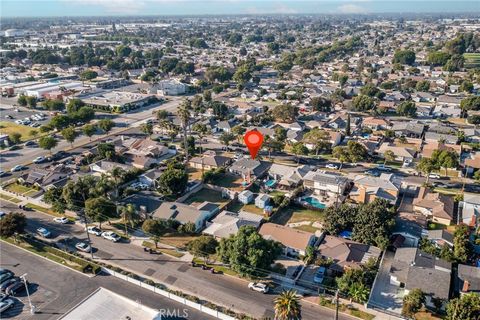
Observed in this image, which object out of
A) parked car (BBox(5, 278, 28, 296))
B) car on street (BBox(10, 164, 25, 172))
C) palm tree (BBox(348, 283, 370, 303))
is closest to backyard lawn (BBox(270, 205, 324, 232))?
palm tree (BBox(348, 283, 370, 303))

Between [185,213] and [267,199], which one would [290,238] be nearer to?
[267,199]

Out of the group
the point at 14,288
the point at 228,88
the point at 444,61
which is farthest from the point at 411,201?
the point at 444,61

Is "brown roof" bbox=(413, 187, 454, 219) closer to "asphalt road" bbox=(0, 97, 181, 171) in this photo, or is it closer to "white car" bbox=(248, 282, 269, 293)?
"white car" bbox=(248, 282, 269, 293)

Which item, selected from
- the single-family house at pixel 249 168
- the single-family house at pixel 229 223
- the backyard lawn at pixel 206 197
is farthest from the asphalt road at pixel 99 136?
the single-family house at pixel 229 223

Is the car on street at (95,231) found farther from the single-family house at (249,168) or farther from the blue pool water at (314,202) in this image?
the blue pool water at (314,202)

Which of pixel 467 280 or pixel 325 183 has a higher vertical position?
pixel 325 183

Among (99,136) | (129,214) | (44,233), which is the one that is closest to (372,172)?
(129,214)
